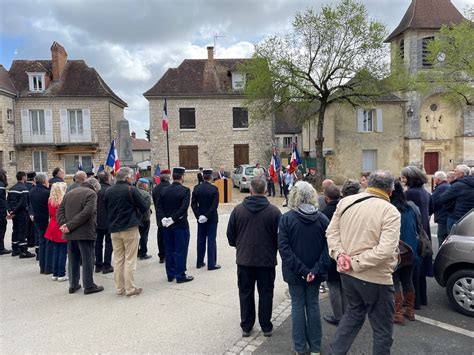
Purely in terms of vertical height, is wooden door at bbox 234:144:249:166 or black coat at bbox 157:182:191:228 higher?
wooden door at bbox 234:144:249:166

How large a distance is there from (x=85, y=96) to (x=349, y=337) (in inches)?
1078

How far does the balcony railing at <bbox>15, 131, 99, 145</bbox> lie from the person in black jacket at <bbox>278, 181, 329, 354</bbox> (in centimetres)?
2624

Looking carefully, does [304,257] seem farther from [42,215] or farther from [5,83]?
[5,83]

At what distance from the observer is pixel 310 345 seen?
3.70m

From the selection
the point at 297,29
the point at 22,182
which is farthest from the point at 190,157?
the point at 22,182

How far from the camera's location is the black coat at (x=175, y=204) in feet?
19.4

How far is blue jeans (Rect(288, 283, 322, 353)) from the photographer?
3656 mm

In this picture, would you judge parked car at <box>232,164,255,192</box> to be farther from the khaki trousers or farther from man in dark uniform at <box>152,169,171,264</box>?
the khaki trousers

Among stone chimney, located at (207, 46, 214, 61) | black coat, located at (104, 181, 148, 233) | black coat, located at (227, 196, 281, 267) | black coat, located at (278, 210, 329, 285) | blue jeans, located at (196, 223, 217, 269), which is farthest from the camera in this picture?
stone chimney, located at (207, 46, 214, 61)

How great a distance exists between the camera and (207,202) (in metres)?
6.60

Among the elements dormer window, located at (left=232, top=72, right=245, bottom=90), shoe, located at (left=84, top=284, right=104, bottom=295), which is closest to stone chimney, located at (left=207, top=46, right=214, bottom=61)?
dormer window, located at (left=232, top=72, right=245, bottom=90)

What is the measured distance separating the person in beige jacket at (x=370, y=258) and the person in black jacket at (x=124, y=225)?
3.18m

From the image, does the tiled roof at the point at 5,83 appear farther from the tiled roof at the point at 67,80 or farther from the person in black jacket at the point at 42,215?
the person in black jacket at the point at 42,215

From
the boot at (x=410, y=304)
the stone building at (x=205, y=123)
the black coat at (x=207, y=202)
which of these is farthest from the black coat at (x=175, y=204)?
the stone building at (x=205, y=123)
